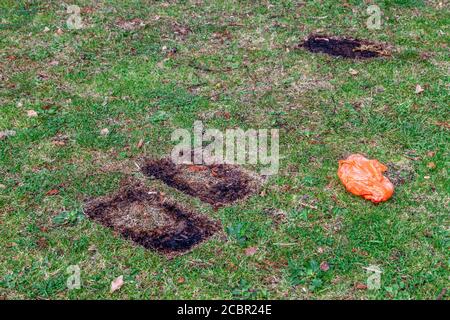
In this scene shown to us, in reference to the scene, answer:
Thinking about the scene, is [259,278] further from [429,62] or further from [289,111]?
[429,62]

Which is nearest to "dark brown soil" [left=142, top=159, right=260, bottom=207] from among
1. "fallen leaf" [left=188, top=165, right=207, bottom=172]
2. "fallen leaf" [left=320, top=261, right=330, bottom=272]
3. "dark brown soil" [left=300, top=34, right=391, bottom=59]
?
"fallen leaf" [left=188, top=165, right=207, bottom=172]

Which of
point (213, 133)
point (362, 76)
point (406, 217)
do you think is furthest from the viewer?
point (362, 76)

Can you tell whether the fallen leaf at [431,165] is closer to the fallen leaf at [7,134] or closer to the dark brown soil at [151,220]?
the dark brown soil at [151,220]

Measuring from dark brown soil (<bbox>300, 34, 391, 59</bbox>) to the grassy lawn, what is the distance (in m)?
0.17

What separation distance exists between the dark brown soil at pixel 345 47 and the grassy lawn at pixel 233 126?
0.17m

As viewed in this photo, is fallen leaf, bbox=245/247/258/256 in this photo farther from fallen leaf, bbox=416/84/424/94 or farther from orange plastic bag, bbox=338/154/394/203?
fallen leaf, bbox=416/84/424/94

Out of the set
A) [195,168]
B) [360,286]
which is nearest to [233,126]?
[195,168]

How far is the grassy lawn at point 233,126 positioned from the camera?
427cm

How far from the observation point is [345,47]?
773 cm
